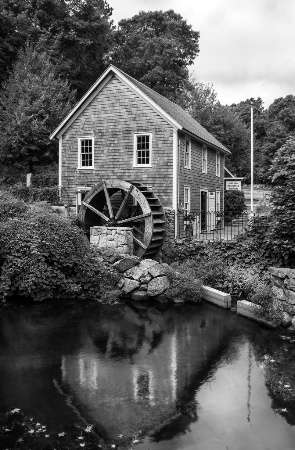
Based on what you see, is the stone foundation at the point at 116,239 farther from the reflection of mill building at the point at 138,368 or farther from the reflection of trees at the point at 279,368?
the reflection of trees at the point at 279,368

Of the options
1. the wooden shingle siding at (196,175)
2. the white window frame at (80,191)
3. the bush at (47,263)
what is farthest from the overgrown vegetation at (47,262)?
the wooden shingle siding at (196,175)

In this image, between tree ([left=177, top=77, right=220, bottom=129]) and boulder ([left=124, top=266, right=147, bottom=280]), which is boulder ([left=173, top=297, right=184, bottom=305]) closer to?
boulder ([left=124, top=266, right=147, bottom=280])

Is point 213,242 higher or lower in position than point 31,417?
higher

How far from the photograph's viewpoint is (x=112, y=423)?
206 inches

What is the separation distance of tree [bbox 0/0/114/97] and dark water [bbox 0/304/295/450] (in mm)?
27278

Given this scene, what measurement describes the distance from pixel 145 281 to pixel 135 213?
6.66 meters

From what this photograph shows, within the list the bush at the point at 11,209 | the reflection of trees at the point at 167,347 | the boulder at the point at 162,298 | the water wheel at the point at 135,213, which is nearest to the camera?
the reflection of trees at the point at 167,347

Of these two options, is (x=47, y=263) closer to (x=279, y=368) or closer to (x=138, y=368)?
(x=138, y=368)

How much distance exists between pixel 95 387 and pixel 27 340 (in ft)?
9.07

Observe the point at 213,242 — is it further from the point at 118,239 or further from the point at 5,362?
the point at 5,362

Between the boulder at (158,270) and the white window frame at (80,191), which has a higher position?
the white window frame at (80,191)

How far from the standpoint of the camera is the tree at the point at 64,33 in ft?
104

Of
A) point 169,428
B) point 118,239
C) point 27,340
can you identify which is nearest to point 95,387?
point 169,428

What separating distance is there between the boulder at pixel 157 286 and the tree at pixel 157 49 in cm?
3121
